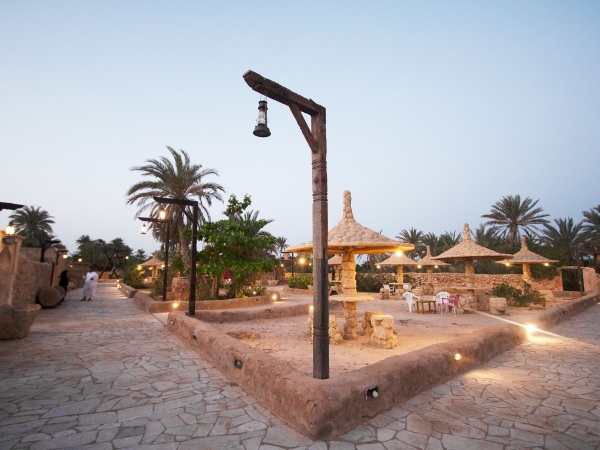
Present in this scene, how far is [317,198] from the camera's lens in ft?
13.1

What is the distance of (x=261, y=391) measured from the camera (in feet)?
12.3

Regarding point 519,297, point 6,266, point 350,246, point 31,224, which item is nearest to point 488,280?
point 519,297

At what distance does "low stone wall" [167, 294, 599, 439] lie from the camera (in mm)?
3004

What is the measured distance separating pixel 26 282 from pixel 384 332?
12163 mm

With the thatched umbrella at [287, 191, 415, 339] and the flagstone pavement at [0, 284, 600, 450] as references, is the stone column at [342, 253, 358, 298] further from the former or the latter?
the flagstone pavement at [0, 284, 600, 450]

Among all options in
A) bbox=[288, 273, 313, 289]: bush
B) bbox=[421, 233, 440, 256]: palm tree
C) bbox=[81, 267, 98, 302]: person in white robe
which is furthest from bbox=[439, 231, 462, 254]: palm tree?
bbox=[81, 267, 98, 302]: person in white robe

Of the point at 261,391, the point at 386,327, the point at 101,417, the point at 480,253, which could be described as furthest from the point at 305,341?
the point at 480,253

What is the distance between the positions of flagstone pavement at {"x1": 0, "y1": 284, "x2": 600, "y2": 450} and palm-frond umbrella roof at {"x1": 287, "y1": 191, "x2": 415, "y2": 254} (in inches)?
121

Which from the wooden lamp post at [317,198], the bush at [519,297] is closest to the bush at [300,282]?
the bush at [519,297]

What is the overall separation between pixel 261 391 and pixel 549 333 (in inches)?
334

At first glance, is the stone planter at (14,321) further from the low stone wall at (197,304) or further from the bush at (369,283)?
the bush at (369,283)

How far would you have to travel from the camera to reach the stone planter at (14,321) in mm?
6516

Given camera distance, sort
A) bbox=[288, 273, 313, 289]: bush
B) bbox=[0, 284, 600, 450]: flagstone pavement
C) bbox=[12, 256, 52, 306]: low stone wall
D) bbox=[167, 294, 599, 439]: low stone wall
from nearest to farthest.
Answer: bbox=[0, 284, 600, 450]: flagstone pavement < bbox=[167, 294, 599, 439]: low stone wall < bbox=[12, 256, 52, 306]: low stone wall < bbox=[288, 273, 313, 289]: bush

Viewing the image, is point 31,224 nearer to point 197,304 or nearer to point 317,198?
point 197,304
